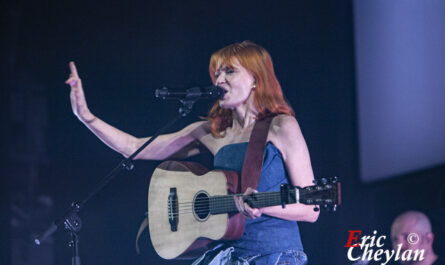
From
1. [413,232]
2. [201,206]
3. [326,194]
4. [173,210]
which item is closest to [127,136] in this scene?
[173,210]

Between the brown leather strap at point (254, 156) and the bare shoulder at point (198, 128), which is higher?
the bare shoulder at point (198, 128)

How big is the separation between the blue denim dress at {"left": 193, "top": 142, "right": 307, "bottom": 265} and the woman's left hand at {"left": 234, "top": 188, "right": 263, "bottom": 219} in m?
0.14

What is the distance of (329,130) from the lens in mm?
3090

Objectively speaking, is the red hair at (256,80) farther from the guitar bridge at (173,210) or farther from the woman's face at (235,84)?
the guitar bridge at (173,210)

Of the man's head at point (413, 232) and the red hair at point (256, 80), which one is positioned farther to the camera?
the red hair at point (256, 80)

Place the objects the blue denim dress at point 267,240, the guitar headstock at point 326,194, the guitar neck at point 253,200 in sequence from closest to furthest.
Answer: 1. the guitar headstock at point 326,194
2. the guitar neck at point 253,200
3. the blue denim dress at point 267,240

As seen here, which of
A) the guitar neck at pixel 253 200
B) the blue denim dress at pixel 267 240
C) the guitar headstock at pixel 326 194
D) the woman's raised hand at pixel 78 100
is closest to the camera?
the guitar headstock at pixel 326 194

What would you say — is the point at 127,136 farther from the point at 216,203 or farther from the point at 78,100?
the point at 216,203

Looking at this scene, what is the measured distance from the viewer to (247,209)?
2688mm

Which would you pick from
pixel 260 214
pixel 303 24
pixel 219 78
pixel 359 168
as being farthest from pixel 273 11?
pixel 260 214

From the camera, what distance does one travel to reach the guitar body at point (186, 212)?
9.40 feet

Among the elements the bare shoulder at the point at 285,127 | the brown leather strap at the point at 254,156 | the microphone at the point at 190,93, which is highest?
the microphone at the point at 190,93

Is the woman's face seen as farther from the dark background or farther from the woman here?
the dark background

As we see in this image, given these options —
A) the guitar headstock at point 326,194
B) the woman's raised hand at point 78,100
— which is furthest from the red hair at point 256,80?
the woman's raised hand at point 78,100
